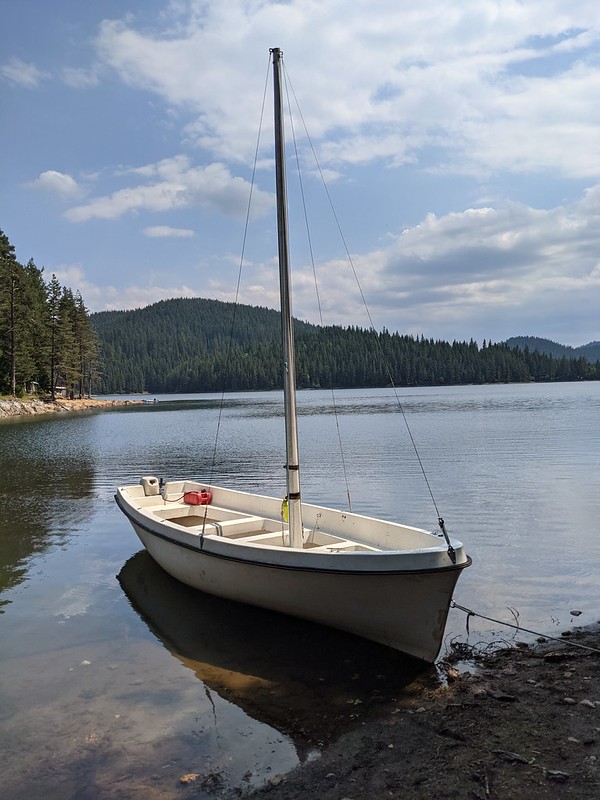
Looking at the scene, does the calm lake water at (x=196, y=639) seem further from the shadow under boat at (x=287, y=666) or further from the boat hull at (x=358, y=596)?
the boat hull at (x=358, y=596)

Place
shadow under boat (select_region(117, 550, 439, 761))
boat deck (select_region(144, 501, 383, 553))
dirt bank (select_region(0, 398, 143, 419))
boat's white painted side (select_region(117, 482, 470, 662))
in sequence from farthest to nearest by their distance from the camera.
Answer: dirt bank (select_region(0, 398, 143, 419)) < boat deck (select_region(144, 501, 383, 553)) < boat's white painted side (select_region(117, 482, 470, 662)) < shadow under boat (select_region(117, 550, 439, 761))

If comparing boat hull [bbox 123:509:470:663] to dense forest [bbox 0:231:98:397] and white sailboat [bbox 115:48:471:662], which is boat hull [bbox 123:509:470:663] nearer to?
white sailboat [bbox 115:48:471:662]

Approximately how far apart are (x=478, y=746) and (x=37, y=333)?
250 feet

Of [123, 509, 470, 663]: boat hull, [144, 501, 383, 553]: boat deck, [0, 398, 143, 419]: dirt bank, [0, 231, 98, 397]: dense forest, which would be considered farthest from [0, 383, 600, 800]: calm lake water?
[0, 231, 98, 397]: dense forest

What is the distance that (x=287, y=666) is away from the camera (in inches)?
325

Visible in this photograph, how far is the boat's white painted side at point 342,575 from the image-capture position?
7.62m

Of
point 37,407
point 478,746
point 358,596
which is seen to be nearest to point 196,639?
point 358,596

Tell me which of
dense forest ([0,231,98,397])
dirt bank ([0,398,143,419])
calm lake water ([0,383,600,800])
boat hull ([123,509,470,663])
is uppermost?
dense forest ([0,231,98,397])

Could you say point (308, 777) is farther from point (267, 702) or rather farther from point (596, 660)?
point (596, 660)

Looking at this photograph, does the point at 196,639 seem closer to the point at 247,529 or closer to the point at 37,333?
the point at 247,529

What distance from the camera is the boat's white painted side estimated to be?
7.62 meters

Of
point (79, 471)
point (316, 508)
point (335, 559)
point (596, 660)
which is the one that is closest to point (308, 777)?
point (335, 559)

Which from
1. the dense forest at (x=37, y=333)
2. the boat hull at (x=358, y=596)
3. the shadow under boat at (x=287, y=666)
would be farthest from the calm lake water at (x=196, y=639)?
the dense forest at (x=37, y=333)

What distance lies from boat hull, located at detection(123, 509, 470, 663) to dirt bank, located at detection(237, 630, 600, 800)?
770 millimetres
